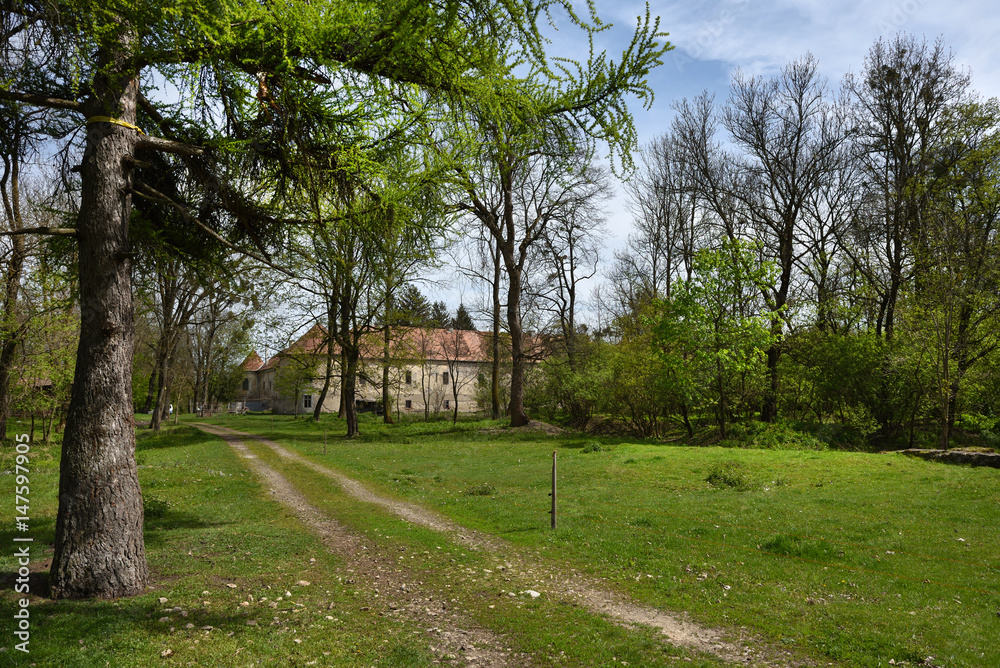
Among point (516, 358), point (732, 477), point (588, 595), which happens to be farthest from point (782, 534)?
point (516, 358)

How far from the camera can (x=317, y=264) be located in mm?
7801

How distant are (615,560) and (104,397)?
6635 mm

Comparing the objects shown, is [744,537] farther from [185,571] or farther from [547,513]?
[185,571]

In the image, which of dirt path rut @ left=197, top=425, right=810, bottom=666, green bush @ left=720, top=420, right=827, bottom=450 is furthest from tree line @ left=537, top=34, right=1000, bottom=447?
dirt path rut @ left=197, top=425, right=810, bottom=666

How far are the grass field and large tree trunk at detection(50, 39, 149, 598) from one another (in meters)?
0.46

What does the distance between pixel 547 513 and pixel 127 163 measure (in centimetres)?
854

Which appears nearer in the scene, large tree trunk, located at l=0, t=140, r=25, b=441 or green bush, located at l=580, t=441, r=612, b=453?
large tree trunk, located at l=0, t=140, r=25, b=441

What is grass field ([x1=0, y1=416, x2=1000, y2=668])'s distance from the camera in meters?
4.96

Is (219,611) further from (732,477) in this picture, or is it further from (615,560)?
(732,477)

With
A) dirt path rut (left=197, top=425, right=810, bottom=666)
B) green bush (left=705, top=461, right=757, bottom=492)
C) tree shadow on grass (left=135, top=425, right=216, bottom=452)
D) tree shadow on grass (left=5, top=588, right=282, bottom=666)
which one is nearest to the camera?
tree shadow on grass (left=5, top=588, right=282, bottom=666)

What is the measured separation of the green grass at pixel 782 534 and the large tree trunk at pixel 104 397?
5370mm

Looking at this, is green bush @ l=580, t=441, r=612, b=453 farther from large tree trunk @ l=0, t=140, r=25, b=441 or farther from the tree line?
large tree trunk @ l=0, t=140, r=25, b=441

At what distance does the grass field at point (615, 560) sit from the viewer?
16.3ft

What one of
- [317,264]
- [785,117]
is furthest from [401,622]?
[785,117]
